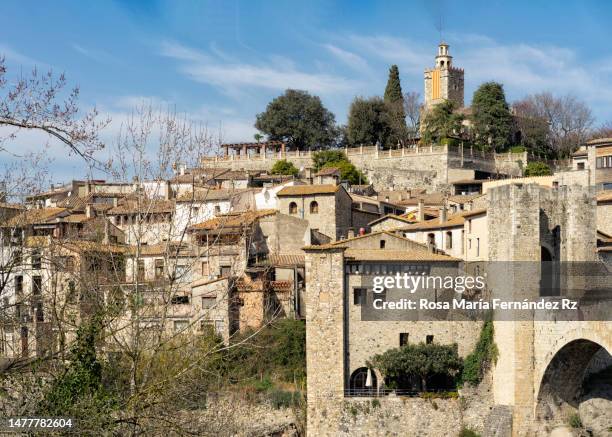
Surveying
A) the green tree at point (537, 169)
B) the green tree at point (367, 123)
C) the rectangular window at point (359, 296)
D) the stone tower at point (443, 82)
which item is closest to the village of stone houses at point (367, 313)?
the rectangular window at point (359, 296)

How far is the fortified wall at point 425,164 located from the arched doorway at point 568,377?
1140 inches

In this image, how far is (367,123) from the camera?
73.8m

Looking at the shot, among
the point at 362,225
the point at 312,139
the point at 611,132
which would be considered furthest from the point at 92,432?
the point at 611,132

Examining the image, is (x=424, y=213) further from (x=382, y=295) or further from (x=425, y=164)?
(x=382, y=295)

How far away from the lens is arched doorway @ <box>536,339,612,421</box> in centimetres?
3572

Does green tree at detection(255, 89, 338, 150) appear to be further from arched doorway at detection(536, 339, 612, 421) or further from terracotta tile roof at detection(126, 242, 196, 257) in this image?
arched doorway at detection(536, 339, 612, 421)

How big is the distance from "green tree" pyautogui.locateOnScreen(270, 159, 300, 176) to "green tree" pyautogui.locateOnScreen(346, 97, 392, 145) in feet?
17.0

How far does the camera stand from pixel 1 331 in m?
18.6

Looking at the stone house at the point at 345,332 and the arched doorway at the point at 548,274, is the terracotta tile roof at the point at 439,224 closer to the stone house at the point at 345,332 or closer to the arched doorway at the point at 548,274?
the arched doorway at the point at 548,274

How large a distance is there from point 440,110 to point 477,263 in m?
34.4

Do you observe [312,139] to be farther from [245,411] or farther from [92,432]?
[92,432]

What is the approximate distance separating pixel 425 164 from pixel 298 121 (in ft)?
38.5

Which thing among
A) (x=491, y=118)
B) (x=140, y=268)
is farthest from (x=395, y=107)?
(x=140, y=268)

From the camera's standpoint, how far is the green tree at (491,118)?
235 feet
